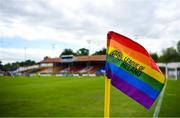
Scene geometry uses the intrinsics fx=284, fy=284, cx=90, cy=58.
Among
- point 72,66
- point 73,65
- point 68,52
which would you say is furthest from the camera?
point 68,52

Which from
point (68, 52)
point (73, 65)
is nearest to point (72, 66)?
point (73, 65)

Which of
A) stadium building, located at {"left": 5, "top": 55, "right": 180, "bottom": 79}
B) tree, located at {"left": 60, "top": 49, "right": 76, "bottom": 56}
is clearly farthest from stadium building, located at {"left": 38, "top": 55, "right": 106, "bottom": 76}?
tree, located at {"left": 60, "top": 49, "right": 76, "bottom": 56}

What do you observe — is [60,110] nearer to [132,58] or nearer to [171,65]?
[132,58]

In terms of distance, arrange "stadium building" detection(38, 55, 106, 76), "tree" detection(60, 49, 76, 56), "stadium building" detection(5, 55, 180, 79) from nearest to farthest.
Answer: "stadium building" detection(5, 55, 180, 79)
"stadium building" detection(38, 55, 106, 76)
"tree" detection(60, 49, 76, 56)

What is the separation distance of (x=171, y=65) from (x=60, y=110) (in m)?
58.6

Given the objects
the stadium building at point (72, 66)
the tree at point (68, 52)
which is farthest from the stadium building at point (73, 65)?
the tree at point (68, 52)

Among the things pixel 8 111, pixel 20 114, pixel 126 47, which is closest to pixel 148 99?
pixel 126 47

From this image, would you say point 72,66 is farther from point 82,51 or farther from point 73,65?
point 82,51

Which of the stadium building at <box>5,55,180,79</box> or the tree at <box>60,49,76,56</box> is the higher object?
the tree at <box>60,49,76,56</box>

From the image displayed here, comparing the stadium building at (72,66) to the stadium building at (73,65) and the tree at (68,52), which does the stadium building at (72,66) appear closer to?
the stadium building at (73,65)

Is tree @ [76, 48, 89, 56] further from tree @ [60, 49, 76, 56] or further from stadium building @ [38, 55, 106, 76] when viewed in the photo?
stadium building @ [38, 55, 106, 76]

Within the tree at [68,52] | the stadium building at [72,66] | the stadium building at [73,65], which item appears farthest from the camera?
the tree at [68,52]

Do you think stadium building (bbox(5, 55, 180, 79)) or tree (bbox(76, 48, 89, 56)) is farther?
tree (bbox(76, 48, 89, 56))

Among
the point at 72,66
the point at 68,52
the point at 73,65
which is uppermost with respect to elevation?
the point at 68,52
